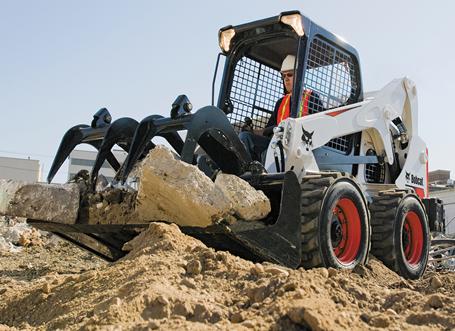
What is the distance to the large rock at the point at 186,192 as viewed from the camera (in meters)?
4.29

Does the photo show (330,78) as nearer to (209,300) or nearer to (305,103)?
(305,103)

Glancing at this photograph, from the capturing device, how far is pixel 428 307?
2.96 metres

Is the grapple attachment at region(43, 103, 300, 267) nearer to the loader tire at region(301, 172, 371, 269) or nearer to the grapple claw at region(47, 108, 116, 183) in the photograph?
the loader tire at region(301, 172, 371, 269)

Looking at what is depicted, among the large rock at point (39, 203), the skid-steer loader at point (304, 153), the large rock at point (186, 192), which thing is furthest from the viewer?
the large rock at point (39, 203)

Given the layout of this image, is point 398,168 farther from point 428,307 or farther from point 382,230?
point 428,307

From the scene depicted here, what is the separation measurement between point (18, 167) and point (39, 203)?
42818mm

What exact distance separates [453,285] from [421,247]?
2726 mm

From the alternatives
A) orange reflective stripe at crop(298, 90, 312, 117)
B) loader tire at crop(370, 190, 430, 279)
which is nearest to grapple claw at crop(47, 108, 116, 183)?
orange reflective stripe at crop(298, 90, 312, 117)

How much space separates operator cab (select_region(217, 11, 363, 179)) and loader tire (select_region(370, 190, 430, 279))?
0.56 meters

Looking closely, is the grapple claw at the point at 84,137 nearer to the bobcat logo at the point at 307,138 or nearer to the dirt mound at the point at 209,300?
the bobcat logo at the point at 307,138

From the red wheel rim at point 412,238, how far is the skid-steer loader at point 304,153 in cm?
1

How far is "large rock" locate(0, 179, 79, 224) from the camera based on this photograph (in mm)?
5277

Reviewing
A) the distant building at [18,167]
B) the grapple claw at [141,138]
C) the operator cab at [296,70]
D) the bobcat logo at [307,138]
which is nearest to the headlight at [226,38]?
the operator cab at [296,70]

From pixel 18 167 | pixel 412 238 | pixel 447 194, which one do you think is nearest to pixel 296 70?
pixel 412 238
